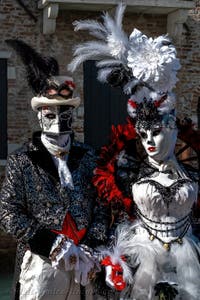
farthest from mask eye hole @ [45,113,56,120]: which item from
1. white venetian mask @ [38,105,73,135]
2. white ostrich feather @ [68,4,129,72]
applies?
white ostrich feather @ [68,4,129,72]

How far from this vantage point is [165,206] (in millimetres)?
4492

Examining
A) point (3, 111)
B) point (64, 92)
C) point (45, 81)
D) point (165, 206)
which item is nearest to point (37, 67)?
point (45, 81)

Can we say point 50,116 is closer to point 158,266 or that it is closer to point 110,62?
point 110,62

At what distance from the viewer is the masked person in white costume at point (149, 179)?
4.43 m

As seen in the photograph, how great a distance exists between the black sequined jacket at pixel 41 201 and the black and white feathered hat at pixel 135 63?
500 millimetres

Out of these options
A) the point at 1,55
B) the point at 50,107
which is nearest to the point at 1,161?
the point at 1,55

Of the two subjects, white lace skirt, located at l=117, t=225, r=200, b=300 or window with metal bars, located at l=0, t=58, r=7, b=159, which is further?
window with metal bars, located at l=0, t=58, r=7, b=159

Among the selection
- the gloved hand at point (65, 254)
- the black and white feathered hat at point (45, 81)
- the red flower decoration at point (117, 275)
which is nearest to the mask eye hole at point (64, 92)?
the black and white feathered hat at point (45, 81)

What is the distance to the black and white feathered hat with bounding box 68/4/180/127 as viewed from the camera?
457 centimetres

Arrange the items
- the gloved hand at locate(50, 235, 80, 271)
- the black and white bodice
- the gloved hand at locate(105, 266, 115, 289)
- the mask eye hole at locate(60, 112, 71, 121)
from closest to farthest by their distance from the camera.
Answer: the gloved hand at locate(50, 235, 80, 271) → the gloved hand at locate(105, 266, 115, 289) → the black and white bodice → the mask eye hole at locate(60, 112, 71, 121)

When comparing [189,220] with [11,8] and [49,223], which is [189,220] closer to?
[49,223]

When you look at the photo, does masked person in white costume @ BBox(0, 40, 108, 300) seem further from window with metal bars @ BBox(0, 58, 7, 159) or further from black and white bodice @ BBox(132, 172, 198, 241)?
window with metal bars @ BBox(0, 58, 7, 159)

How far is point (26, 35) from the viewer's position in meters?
10.5

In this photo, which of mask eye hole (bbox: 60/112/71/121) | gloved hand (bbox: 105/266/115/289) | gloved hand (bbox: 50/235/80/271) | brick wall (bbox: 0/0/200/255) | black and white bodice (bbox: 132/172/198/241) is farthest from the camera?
brick wall (bbox: 0/0/200/255)
